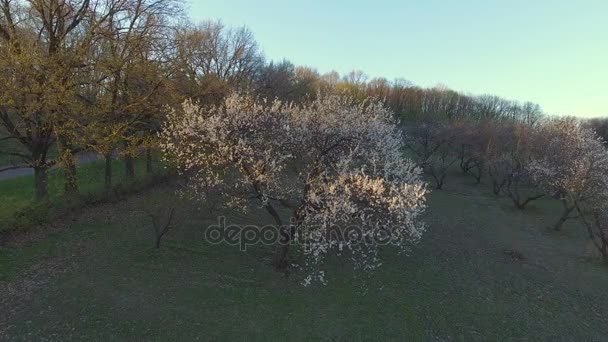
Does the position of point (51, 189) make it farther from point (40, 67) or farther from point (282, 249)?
point (282, 249)

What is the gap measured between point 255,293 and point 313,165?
432cm

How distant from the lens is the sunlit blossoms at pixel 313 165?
11438mm

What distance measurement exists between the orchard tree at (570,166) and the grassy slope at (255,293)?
497cm

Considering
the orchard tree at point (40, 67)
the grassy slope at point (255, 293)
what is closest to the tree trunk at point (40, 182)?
the orchard tree at point (40, 67)

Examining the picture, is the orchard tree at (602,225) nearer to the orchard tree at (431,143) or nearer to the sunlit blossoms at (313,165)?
the sunlit blossoms at (313,165)

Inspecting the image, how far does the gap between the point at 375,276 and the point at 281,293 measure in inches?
148

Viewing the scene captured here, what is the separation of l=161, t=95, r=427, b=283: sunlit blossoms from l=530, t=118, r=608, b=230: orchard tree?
46.6 feet

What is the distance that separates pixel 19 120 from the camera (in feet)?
50.8

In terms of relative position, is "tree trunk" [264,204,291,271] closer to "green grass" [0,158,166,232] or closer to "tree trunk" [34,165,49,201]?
"green grass" [0,158,166,232]

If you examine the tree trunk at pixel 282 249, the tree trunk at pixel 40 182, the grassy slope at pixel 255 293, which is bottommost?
the grassy slope at pixel 255 293

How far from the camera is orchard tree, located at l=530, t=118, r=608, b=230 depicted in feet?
69.9

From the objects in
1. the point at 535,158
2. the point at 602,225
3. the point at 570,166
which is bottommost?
the point at 602,225

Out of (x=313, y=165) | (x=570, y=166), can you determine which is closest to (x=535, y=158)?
(x=570, y=166)

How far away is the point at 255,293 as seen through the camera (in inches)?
476
